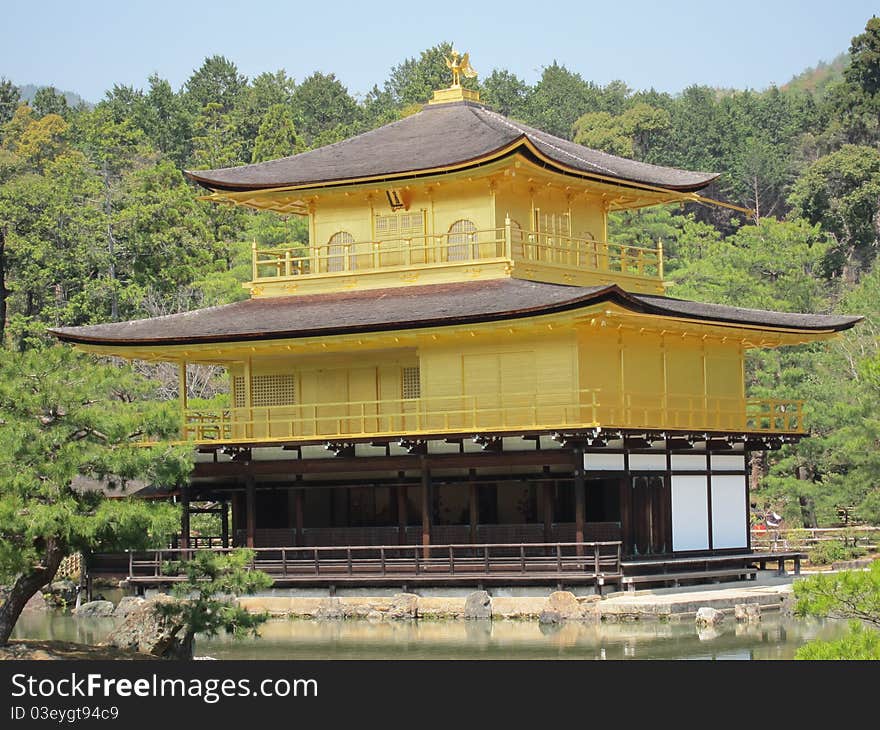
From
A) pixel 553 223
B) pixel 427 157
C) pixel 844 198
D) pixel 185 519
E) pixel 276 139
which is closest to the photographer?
pixel 427 157

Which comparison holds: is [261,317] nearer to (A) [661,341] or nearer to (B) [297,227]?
(A) [661,341]

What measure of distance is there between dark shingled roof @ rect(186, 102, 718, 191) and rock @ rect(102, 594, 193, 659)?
16.7 m

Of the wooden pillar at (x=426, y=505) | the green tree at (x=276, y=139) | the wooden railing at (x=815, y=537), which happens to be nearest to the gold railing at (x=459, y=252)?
the wooden pillar at (x=426, y=505)

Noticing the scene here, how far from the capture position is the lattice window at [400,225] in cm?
4550

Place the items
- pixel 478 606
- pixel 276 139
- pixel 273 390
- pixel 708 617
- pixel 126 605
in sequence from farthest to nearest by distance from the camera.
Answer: pixel 276 139, pixel 273 390, pixel 126 605, pixel 478 606, pixel 708 617

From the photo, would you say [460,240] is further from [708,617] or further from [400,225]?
[708,617]

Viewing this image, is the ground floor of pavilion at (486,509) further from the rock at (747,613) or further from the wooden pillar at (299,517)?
the rock at (747,613)

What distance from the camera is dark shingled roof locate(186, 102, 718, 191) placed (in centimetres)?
4459

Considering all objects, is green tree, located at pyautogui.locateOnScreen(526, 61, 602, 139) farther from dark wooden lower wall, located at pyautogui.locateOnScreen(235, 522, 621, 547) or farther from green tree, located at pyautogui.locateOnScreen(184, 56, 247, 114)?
dark wooden lower wall, located at pyautogui.locateOnScreen(235, 522, 621, 547)

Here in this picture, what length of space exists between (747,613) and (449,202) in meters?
13.7

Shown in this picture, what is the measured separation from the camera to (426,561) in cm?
4059

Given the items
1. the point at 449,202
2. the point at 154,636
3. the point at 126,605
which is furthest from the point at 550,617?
the point at 449,202

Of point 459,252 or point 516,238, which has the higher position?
point 516,238

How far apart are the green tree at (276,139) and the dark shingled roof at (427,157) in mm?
38255
